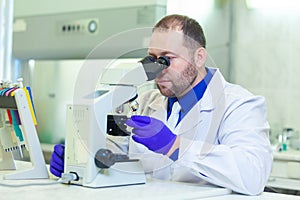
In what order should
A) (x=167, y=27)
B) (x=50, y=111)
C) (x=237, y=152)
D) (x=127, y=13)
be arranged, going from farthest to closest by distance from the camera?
1. (x=50, y=111)
2. (x=127, y=13)
3. (x=167, y=27)
4. (x=237, y=152)

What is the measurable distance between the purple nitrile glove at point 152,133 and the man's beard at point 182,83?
378 millimetres

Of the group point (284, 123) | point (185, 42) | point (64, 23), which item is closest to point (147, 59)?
point (185, 42)

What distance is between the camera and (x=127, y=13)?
2.69 m

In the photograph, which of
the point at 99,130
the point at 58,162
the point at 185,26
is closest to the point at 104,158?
the point at 99,130

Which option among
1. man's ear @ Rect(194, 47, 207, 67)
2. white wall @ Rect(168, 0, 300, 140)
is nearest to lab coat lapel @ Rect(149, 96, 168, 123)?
man's ear @ Rect(194, 47, 207, 67)

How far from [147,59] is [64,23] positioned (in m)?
1.59

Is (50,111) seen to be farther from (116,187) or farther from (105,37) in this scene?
(116,187)

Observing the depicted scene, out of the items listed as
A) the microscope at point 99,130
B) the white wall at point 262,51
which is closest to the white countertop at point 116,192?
the microscope at point 99,130

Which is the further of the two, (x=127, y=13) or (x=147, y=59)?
(x=127, y=13)

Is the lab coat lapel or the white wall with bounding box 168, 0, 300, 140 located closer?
the lab coat lapel

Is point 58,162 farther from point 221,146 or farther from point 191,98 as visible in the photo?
point 191,98

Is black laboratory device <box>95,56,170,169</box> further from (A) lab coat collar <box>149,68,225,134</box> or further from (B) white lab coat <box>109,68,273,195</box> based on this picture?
Result: (A) lab coat collar <box>149,68,225,134</box>

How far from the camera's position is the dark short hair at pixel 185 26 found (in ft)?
6.17

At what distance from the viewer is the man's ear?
1963 mm
